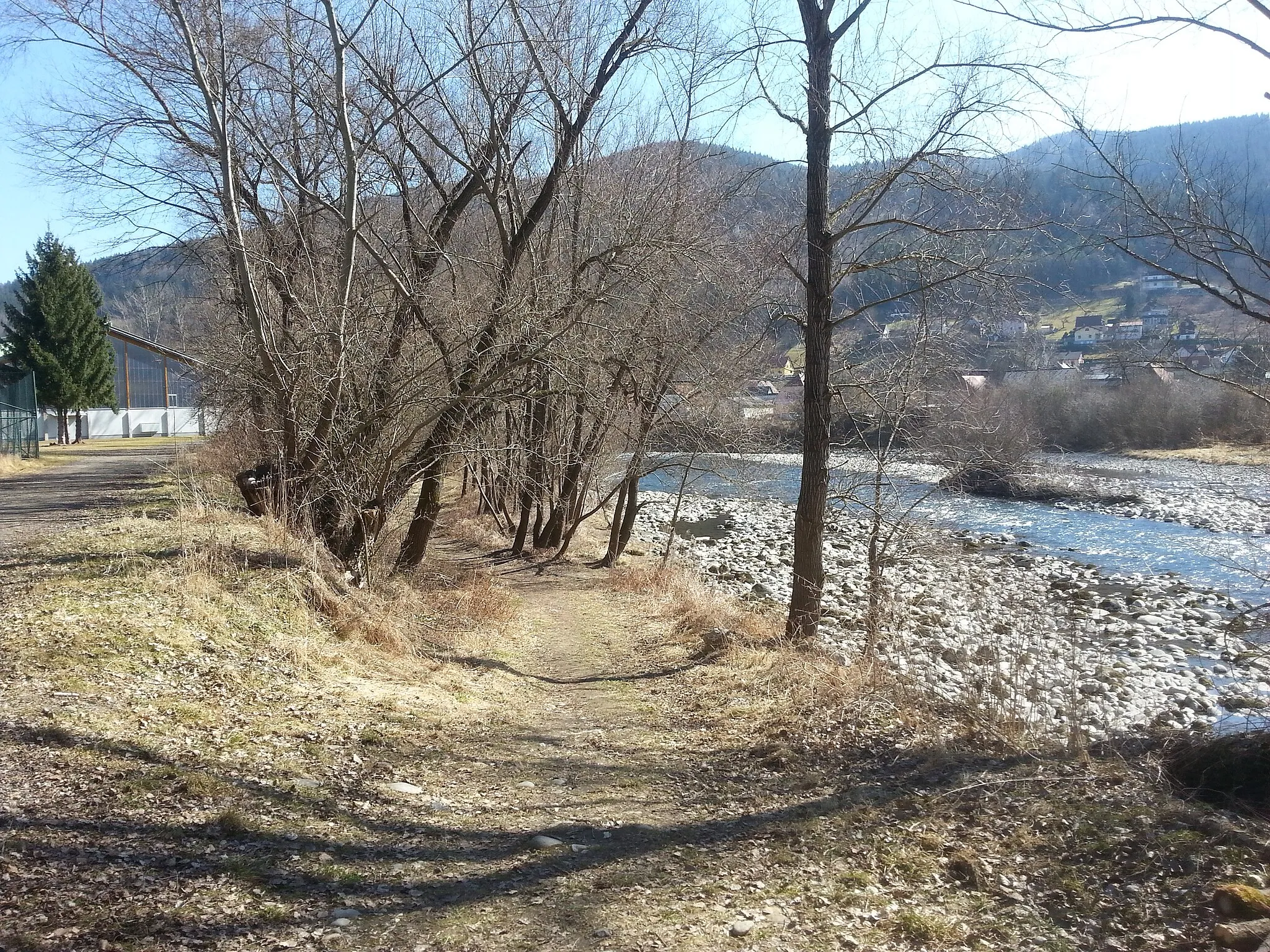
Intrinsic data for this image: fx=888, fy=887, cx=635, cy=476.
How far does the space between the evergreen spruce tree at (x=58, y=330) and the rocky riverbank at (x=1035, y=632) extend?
2828 cm

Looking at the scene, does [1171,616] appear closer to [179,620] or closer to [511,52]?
[511,52]

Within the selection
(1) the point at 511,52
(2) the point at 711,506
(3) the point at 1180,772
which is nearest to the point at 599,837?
(3) the point at 1180,772

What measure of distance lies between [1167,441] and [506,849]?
42959 mm

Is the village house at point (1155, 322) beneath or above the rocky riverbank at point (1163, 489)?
above

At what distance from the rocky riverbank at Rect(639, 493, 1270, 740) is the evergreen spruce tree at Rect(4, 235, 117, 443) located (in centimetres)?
2828

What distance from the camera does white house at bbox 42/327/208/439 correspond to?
156 ft

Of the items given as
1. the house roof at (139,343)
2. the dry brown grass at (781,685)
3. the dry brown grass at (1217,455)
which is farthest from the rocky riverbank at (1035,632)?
the house roof at (139,343)

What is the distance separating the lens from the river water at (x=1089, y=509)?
16609mm

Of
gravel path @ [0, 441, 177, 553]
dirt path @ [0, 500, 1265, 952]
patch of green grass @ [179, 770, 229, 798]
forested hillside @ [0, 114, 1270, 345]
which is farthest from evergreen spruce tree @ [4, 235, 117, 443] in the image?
patch of green grass @ [179, 770, 229, 798]

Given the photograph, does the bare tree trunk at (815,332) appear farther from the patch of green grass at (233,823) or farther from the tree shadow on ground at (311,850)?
the patch of green grass at (233,823)

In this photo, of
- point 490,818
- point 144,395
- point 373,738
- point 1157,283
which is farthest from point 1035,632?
point 144,395

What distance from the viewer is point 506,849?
476 cm

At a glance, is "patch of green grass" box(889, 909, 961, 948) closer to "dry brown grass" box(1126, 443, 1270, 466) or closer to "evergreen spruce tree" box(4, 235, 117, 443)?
"dry brown grass" box(1126, 443, 1270, 466)

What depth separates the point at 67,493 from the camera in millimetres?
17562
